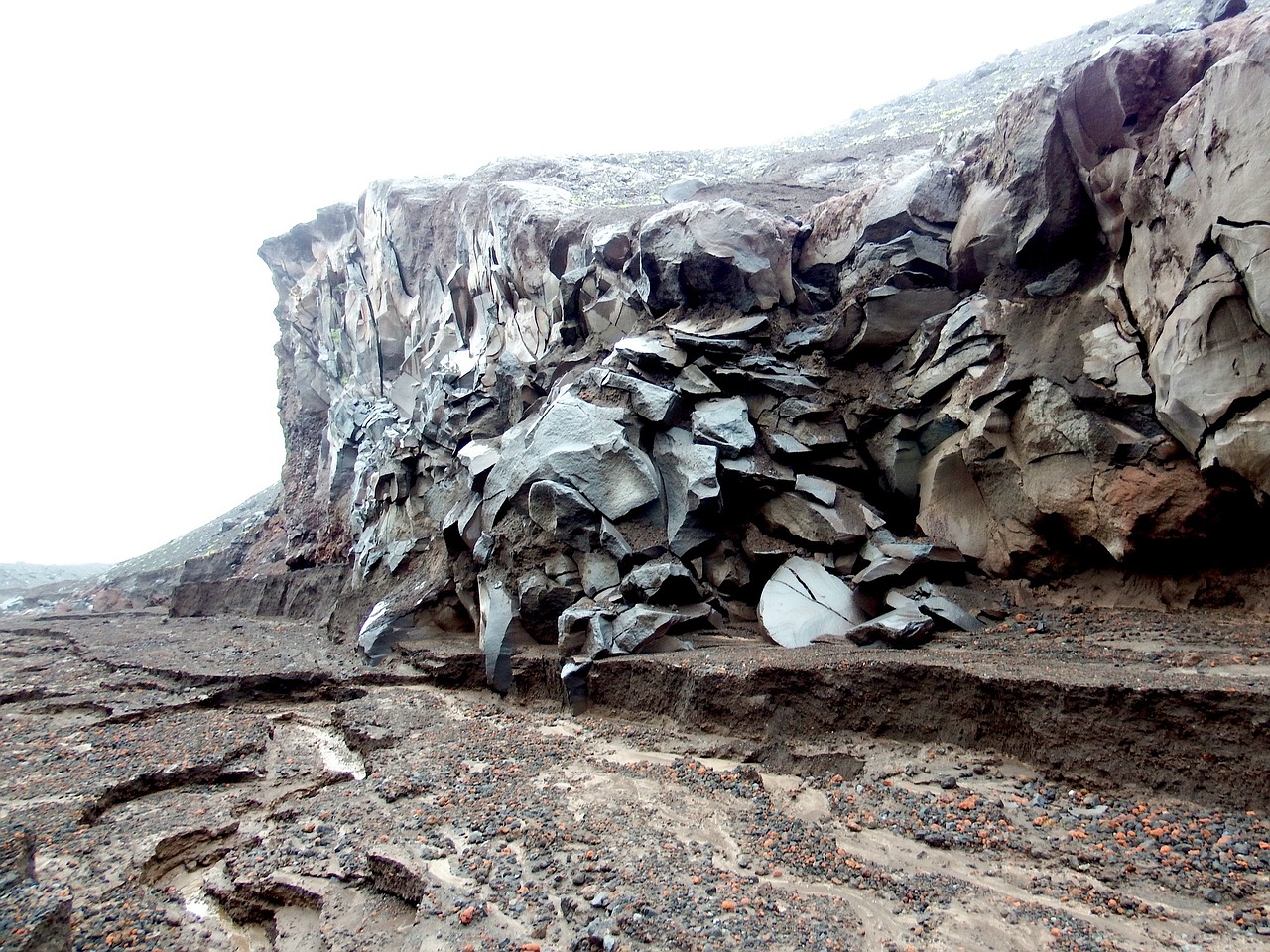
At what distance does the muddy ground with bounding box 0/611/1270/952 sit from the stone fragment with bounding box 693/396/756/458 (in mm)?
2986

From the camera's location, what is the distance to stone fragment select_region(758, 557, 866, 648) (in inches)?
306

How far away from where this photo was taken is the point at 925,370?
9.09 m

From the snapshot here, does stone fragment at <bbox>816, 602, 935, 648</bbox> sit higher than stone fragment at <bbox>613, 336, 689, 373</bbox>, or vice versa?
stone fragment at <bbox>613, 336, 689, 373</bbox>

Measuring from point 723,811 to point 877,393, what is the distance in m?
6.52

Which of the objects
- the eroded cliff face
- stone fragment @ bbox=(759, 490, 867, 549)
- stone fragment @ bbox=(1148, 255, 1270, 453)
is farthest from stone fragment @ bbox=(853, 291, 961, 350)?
stone fragment @ bbox=(1148, 255, 1270, 453)

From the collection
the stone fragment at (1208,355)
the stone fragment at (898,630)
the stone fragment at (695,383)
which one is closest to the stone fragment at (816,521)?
the stone fragment at (898,630)

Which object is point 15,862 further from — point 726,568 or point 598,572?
point 726,568

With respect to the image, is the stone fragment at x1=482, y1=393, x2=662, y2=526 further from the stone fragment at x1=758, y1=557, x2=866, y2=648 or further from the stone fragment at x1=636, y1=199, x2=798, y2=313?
the stone fragment at x1=636, y1=199, x2=798, y2=313

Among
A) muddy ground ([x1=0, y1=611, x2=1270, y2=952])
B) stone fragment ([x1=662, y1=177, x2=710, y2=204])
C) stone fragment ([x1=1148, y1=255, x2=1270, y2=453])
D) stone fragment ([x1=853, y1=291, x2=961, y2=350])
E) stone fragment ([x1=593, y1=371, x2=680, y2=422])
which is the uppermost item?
stone fragment ([x1=662, y1=177, x2=710, y2=204])

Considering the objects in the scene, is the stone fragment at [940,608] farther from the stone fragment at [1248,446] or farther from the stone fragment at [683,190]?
the stone fragment at [683,190]

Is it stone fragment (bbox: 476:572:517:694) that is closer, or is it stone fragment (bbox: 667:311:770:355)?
stone fragment (bbox: 476:572:517:694)

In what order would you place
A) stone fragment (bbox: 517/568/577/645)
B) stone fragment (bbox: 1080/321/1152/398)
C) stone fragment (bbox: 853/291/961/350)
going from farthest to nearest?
stone fragment (bbox: 853/291/961/350) → stone fragment (bbox: 517/568/577/645) → stone fragment (bbox: 1080/321/1152/398)

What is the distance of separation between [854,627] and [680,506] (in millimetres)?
3122

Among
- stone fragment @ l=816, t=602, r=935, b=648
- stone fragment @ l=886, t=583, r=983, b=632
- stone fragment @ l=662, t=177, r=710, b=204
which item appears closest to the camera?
stone fragment @ l=816, t=602, r=935, b=648
